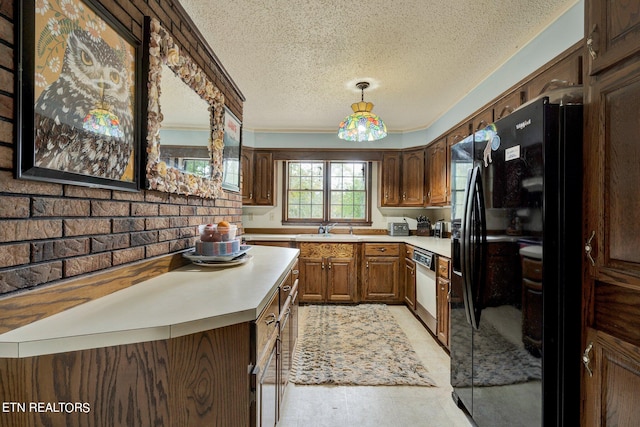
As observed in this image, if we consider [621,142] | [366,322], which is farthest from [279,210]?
[621,142]

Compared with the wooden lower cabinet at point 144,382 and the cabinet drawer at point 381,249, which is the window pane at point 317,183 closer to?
the cabinet drawer at point 381,249

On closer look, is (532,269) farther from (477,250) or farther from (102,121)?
(102,121)

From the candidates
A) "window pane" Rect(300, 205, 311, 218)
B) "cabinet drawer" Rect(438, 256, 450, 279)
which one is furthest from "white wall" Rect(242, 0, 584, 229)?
"cabinet drawer" Rect(438, 256, 450, 279)

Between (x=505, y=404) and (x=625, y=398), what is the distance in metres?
0.56

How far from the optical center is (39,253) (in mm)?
850

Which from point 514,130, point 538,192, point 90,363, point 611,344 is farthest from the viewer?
point 514,130

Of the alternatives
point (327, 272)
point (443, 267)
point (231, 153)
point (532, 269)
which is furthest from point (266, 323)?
point (327, 272)

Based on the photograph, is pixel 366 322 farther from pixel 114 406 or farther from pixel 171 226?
pixel 114 406

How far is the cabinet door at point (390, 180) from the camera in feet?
13.9

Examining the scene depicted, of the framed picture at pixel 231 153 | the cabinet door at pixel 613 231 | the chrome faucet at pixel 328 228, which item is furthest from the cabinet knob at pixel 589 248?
the chrome faucet at pixel 328 228

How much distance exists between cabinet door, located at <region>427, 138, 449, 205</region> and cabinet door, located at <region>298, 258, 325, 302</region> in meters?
1.69

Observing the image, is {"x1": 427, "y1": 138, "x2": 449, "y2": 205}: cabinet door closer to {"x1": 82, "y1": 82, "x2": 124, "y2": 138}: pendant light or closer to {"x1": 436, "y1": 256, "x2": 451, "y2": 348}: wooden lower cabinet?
{"x1": 436, "y1": 256, "x2": 451, "y2": 348}: wooden lower cabinet

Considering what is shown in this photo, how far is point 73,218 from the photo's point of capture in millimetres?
966

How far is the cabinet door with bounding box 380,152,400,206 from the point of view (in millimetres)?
4238
